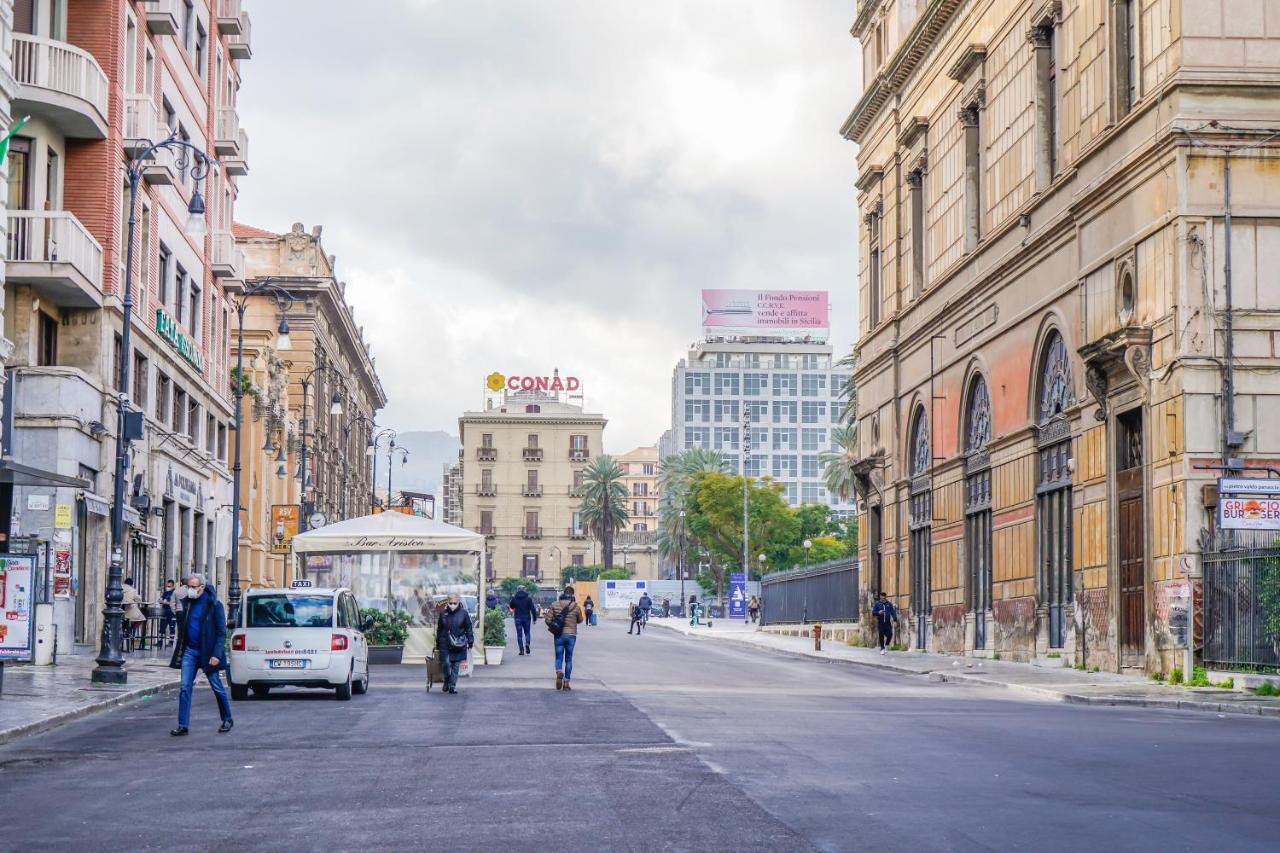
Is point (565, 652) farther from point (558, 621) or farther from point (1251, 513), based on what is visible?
point (1251, 513)

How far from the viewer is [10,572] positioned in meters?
21.3

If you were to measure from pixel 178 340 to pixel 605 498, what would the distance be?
98.2 m

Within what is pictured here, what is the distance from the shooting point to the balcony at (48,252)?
34.2m

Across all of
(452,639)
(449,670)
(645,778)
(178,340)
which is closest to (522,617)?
(178,340)

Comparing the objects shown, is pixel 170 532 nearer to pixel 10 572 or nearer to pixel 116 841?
pixel 10 572

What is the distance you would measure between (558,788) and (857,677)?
22812 mm

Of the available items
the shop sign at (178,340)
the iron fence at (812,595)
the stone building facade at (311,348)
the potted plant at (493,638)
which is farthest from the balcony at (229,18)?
the iron fence at (812,595)

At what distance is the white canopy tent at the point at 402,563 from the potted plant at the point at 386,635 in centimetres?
18

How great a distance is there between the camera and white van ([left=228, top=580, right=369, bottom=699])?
24.5 meters

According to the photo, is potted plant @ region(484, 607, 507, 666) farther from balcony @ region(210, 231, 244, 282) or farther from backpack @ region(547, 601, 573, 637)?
balcony @ region(210, 231, 244, 282)

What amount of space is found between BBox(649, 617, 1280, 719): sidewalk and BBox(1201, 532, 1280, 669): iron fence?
0.81 m

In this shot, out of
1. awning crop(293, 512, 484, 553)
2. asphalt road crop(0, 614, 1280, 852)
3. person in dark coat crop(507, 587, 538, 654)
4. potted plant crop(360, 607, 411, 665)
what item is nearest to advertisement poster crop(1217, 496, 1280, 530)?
asphalt road crop(0, 614, 1280, 852)

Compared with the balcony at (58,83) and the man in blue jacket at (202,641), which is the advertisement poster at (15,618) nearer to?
the man in blue jacket at (202,641)

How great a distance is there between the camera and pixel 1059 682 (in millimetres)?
29625
